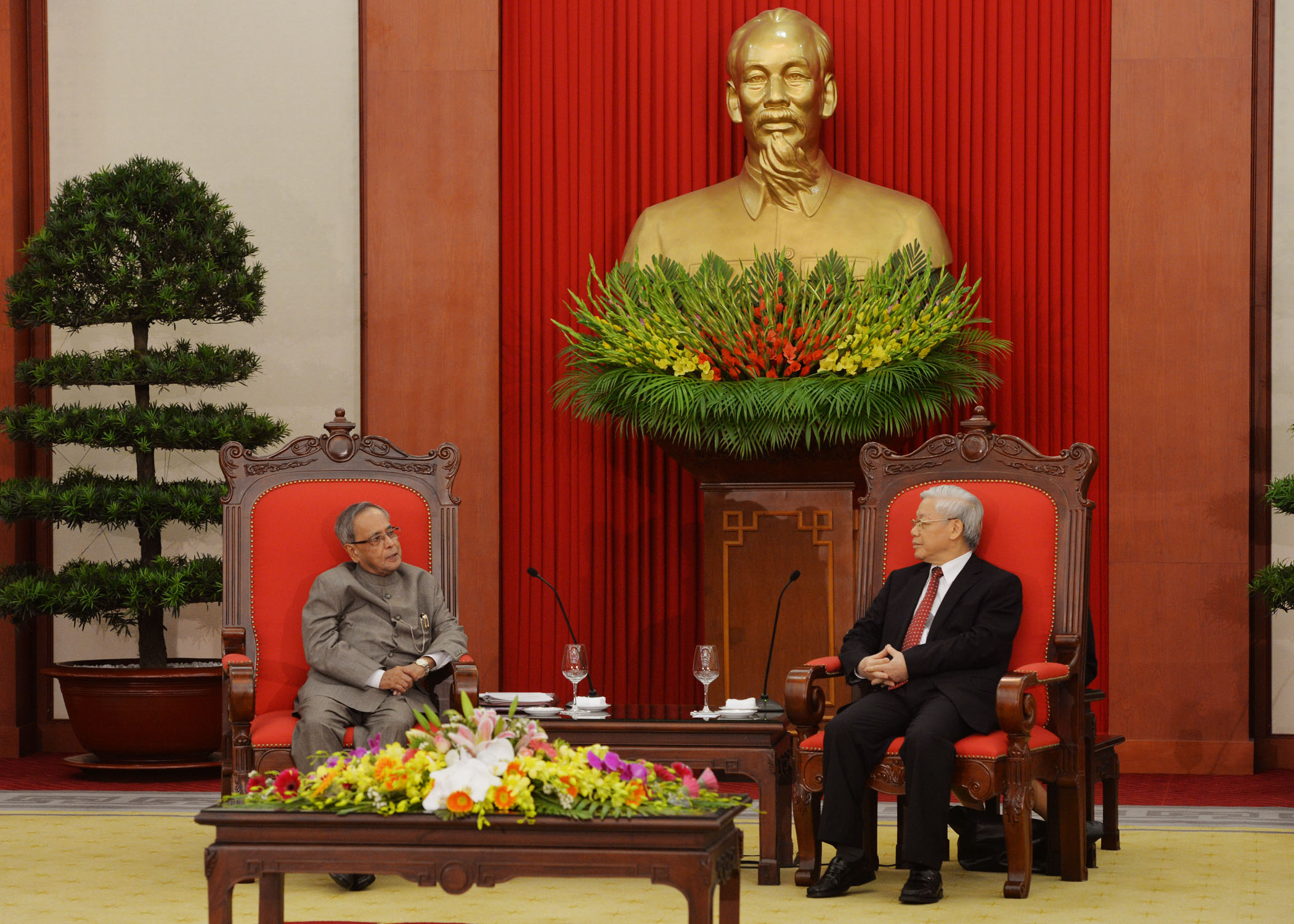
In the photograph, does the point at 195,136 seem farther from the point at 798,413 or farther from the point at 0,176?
the point at 798,413

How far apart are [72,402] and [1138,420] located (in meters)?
4.11

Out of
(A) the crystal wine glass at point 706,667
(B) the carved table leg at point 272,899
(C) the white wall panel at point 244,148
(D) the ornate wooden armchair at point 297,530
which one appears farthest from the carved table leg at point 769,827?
(C) the white wall panel at point 244,148

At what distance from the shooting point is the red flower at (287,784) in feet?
9.74

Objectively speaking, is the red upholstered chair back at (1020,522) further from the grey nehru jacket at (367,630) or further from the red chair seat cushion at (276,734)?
the red chair seat cushion at (276,734)

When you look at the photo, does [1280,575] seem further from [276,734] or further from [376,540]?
[276,734]

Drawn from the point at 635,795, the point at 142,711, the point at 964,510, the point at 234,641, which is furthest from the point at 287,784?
the point at 142,711

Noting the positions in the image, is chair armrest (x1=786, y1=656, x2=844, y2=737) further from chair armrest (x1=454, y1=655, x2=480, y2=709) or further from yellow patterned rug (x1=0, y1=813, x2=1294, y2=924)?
chair armrest (x1=454, y1=655, x2=480, y2=709)

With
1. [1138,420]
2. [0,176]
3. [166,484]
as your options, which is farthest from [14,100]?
[1138,420]

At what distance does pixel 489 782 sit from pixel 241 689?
58.1 inches

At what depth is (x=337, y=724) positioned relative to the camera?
4156mm

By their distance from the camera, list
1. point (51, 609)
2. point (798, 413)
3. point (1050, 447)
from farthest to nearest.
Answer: point (1050, 447) < point (51, 609) < point (798, 413)

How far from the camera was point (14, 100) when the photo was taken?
6453 millimetres

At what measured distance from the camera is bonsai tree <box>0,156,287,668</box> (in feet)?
18.8

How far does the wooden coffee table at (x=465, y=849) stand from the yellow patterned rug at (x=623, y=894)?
76cm
